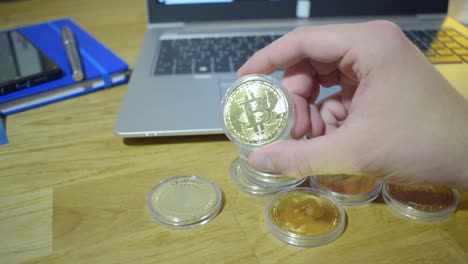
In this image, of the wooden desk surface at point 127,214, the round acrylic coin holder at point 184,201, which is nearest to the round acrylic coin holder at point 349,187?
the wooden desk surface at point 127,214

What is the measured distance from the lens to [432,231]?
53 centimetres

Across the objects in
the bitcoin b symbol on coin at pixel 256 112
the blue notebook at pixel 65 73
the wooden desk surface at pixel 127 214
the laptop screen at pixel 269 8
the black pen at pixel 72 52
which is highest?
the laptop screen at pixel 269 8

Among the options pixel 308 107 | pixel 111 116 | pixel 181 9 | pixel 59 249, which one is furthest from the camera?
pixel 181 9

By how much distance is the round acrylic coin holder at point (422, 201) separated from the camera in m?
0.55

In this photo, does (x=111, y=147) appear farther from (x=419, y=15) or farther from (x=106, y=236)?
(x=419, y=15)

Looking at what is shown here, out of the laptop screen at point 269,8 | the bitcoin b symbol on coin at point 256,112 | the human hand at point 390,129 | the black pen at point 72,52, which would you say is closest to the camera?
the human hand at point 390,129

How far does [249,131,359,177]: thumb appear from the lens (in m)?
0.49

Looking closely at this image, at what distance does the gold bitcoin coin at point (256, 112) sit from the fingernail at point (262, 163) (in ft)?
0.14

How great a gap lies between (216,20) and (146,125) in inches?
16.0

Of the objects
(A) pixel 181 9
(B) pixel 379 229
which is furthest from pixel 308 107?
(A) pixel 181 9

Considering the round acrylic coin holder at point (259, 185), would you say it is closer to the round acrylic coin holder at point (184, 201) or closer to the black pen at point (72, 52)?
the round acrylic coin holder at point (184, 201)

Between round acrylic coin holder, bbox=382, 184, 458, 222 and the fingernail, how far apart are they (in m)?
0.17

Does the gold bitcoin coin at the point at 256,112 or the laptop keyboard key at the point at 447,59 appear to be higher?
the gold bitcoin coin at the point at 256,112

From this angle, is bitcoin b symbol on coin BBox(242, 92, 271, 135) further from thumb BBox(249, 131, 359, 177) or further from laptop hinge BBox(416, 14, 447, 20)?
laptop hinge BBox(416, 14, 447, 20)
